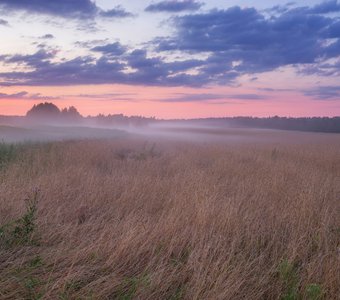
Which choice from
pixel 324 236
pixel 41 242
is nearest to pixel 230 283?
pixel 324 236

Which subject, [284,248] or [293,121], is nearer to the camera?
[284,248]

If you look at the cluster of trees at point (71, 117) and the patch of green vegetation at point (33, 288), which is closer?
the patch of green vegetation at point (33, 288)

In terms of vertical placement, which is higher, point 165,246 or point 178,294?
point 165,246

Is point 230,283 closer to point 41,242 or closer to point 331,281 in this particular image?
point 331,281

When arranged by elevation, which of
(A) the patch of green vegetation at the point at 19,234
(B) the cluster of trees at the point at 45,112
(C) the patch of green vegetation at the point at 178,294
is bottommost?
(C) the patch of green vegetation at the point at 178,294

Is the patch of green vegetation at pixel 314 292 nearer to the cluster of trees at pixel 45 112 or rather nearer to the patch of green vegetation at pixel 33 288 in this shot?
the patch of green vegetation at pixel 33 288

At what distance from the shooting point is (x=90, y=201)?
7.84m

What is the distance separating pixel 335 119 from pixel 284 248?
444 feet

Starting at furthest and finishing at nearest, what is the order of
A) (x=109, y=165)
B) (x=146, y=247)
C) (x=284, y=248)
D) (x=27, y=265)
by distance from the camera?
1. (x=109, y=165)
2. (x=284, y=248)
3. (x=146, y=247)
4. (x=27, y=265)

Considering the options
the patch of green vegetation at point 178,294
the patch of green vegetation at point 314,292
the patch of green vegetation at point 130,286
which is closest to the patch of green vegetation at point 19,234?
the patch of green vegetation at point 130,286

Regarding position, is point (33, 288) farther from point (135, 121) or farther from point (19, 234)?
point (135, 121)

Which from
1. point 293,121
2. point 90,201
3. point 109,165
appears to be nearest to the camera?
point 90,201

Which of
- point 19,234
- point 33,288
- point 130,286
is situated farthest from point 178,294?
point 19,234

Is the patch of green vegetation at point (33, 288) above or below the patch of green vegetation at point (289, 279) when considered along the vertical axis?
above
